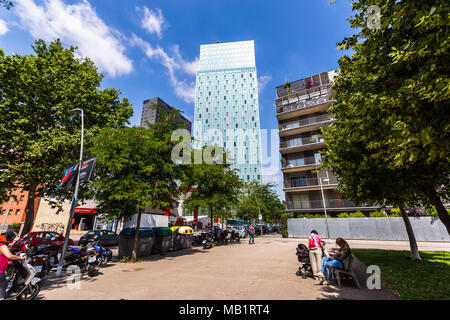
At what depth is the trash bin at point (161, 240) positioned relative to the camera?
1435 cm

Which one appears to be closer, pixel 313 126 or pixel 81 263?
pixel 81 263

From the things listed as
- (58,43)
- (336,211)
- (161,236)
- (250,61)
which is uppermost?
(250,61)

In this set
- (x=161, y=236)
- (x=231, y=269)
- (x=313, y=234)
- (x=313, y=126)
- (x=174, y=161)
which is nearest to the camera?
(x=313, y=234)

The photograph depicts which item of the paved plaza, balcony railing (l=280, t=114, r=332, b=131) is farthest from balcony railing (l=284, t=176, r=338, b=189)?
the paved plaza

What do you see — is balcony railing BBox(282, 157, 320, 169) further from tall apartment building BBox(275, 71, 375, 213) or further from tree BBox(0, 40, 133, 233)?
tree BBox(0, 40, 133, 233)

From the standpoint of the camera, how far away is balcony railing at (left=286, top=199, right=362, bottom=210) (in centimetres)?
2787

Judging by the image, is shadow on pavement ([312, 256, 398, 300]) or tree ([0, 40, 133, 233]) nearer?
shadow on pavement ([312, 256, 398, 300])

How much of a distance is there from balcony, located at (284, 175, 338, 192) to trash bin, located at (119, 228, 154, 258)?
78.1 ft

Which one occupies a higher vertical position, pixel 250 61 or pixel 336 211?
pixel 250 61

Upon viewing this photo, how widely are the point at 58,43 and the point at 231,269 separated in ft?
74.1

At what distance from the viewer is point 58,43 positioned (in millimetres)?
17781

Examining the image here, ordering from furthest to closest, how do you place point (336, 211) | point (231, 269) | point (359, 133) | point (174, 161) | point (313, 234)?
1. point (336, 211)
2. point (174, 161)
3. point (231, 269)
4. point (313, 234)
5. point (359, 133)
